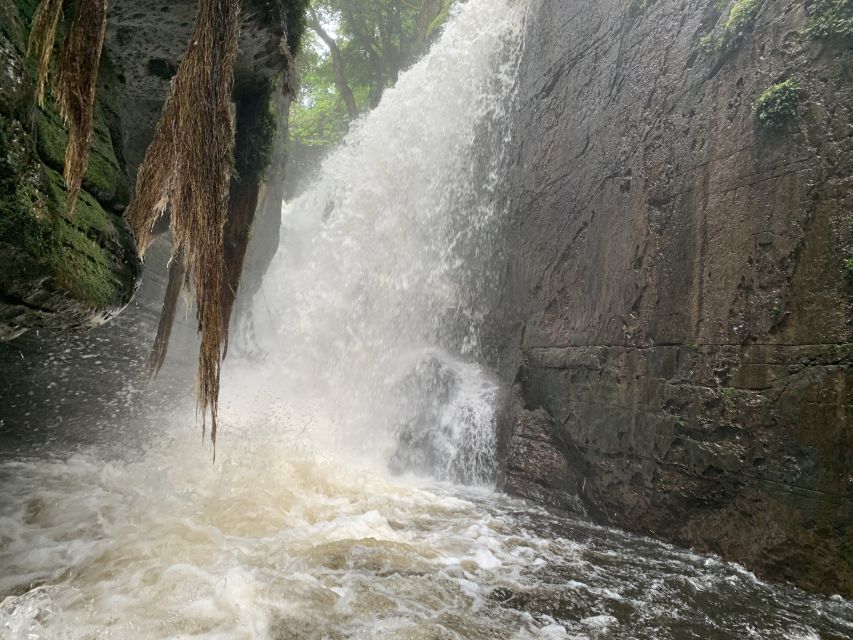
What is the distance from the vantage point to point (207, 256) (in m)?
2.78

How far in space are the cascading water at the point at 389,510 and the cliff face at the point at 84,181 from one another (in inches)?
70.8

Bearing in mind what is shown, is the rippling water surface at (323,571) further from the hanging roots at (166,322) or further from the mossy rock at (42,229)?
the mossy rock at (42,229)

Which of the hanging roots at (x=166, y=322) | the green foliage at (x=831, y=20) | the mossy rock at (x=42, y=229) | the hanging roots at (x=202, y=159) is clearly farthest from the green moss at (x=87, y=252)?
the green foliage at (x=831, y=20)

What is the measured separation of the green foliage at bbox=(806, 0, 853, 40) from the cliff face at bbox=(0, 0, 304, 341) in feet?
16.6

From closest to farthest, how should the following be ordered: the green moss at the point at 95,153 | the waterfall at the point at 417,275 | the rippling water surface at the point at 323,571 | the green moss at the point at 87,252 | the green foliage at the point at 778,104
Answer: the green moss at the point at 87,252, the green moss at the point at 95,153, the rippling water surface at the point at 323,571, the green foliage at the point at 778,104, the waterfall at the point at 417,275

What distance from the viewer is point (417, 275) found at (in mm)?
11617

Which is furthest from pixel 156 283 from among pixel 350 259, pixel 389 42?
pixel 389 42

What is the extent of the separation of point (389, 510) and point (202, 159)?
4306 mm

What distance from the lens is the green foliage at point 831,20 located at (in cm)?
475

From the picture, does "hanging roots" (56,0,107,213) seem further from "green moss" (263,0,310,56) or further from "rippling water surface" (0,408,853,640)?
"rippling water surface" (0,408,853,640)

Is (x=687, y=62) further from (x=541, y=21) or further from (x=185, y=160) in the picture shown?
(x=185, y=160)

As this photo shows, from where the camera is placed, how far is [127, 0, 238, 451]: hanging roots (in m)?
2.54

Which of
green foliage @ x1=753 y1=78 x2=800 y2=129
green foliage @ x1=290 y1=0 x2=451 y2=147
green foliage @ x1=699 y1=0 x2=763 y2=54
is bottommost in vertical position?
green foliage @ x1=753 y1=78 x2=800 y2=129

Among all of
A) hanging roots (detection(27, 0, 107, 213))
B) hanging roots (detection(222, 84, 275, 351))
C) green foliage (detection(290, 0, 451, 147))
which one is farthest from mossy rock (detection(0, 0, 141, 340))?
green foliage (detection(290, 0, 451, 147))
